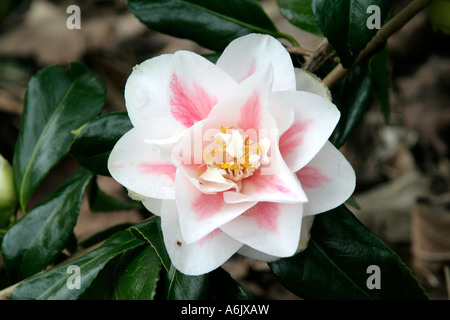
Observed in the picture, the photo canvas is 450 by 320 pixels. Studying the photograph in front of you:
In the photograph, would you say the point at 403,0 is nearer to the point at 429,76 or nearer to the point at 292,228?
the point at 429,76

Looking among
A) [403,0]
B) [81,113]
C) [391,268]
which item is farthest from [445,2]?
[403,0]

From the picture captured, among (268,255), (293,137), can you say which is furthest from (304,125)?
(268,255)

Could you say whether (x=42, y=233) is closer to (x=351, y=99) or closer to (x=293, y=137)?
(x=293, y=137)

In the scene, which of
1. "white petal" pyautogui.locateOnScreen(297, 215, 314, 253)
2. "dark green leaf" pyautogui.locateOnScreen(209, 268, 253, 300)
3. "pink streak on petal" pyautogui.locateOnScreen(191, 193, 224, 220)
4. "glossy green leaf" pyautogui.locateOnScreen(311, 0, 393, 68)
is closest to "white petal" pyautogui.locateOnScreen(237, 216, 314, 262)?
"white petal" pyautogui.locateOnScreen(297, 215, 314, 253)

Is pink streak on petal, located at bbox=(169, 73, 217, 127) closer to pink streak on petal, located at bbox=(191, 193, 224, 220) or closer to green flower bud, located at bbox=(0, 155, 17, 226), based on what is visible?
pink streak on petal, located at bbox=(191, 193, 224, 220)

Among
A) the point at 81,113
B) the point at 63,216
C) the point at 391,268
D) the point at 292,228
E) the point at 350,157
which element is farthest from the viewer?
the point at 350,157

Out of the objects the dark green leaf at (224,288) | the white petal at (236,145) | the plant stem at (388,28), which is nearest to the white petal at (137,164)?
the white petal at (236,145)
